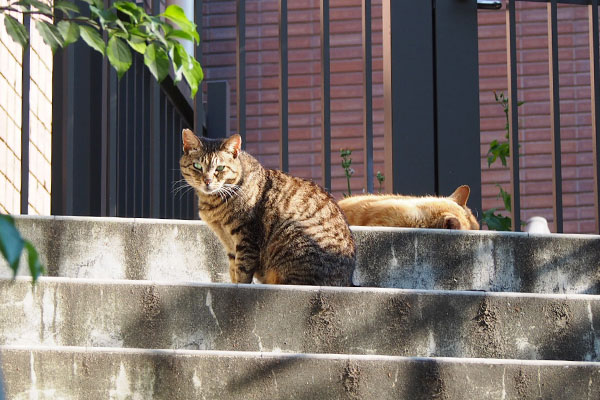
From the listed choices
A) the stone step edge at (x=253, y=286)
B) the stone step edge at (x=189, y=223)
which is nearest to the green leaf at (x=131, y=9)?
the stone step edge at (x=253, y=286)

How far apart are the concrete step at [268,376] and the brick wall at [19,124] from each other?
2499mm

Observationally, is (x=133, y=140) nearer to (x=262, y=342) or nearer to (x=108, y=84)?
(x=108, y=84)

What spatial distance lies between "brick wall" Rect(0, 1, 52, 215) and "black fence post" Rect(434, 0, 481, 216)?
2.08 meters

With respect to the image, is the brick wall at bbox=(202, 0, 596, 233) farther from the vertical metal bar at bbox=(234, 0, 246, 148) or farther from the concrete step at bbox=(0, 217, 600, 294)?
the concrete step at bbox=(0, 217, 600, 294)

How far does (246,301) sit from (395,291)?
480 millimetres

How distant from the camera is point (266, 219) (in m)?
4.18

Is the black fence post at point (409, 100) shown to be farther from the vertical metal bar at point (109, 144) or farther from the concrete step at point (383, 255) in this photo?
the vertical metal bar at point (109, 144)

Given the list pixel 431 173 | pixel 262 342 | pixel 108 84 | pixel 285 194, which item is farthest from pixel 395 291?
pixel 108 84

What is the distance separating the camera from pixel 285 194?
167 inches

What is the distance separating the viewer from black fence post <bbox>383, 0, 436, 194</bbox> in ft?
15.5

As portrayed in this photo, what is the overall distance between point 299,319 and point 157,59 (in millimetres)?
1672

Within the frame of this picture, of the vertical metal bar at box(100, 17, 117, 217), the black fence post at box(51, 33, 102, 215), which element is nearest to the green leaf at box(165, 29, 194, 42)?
the black fence post at box(51, 33, 102, 215)

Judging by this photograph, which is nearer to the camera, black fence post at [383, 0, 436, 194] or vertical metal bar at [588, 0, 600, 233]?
black fence post at [383, 0, 436, 194]

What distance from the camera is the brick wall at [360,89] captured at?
348 inches
